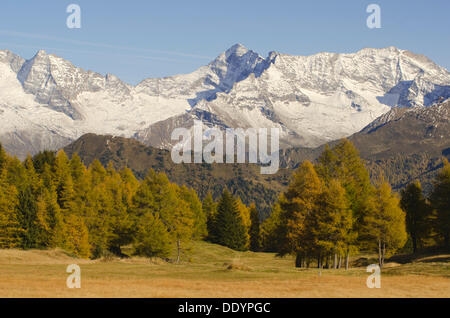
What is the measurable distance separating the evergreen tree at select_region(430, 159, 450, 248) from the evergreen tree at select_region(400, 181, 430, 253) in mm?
4522

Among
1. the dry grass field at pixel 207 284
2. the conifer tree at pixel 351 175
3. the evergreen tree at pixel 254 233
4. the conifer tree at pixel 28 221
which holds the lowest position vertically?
the evergreen tree at pixel 254 233

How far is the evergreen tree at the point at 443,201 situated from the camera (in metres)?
85.4

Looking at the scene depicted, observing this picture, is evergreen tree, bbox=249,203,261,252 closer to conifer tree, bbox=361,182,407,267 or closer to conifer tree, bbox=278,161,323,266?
conifer tree, bbox=278,161,323,266

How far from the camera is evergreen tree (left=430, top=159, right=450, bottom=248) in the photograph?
85.4 m

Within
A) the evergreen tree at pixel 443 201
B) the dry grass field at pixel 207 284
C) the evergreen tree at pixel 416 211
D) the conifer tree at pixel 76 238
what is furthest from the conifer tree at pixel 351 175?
the conifer tree at pixel 76 238

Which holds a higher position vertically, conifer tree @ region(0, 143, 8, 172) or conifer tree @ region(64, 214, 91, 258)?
conifer tree @ region(0, 143, 8, 172)

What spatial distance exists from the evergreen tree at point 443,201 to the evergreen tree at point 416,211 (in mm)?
4522

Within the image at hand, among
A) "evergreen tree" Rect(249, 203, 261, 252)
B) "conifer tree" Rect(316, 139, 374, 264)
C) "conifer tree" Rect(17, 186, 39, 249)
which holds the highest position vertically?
"conifer tree" Rect(316, 139, 374, 264)

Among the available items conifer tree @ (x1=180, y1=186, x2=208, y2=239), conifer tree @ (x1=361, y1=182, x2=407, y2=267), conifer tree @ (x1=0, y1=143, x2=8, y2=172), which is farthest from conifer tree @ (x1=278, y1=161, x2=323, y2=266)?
conifer tree @ (x1=180, y1=186, x2=208, y2=239)

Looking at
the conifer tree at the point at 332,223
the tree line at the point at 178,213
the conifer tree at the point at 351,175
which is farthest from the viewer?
the conifer tree at the point at 351,175

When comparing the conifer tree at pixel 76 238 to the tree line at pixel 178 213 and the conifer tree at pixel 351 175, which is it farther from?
the conifer tree at pixel 351 175
